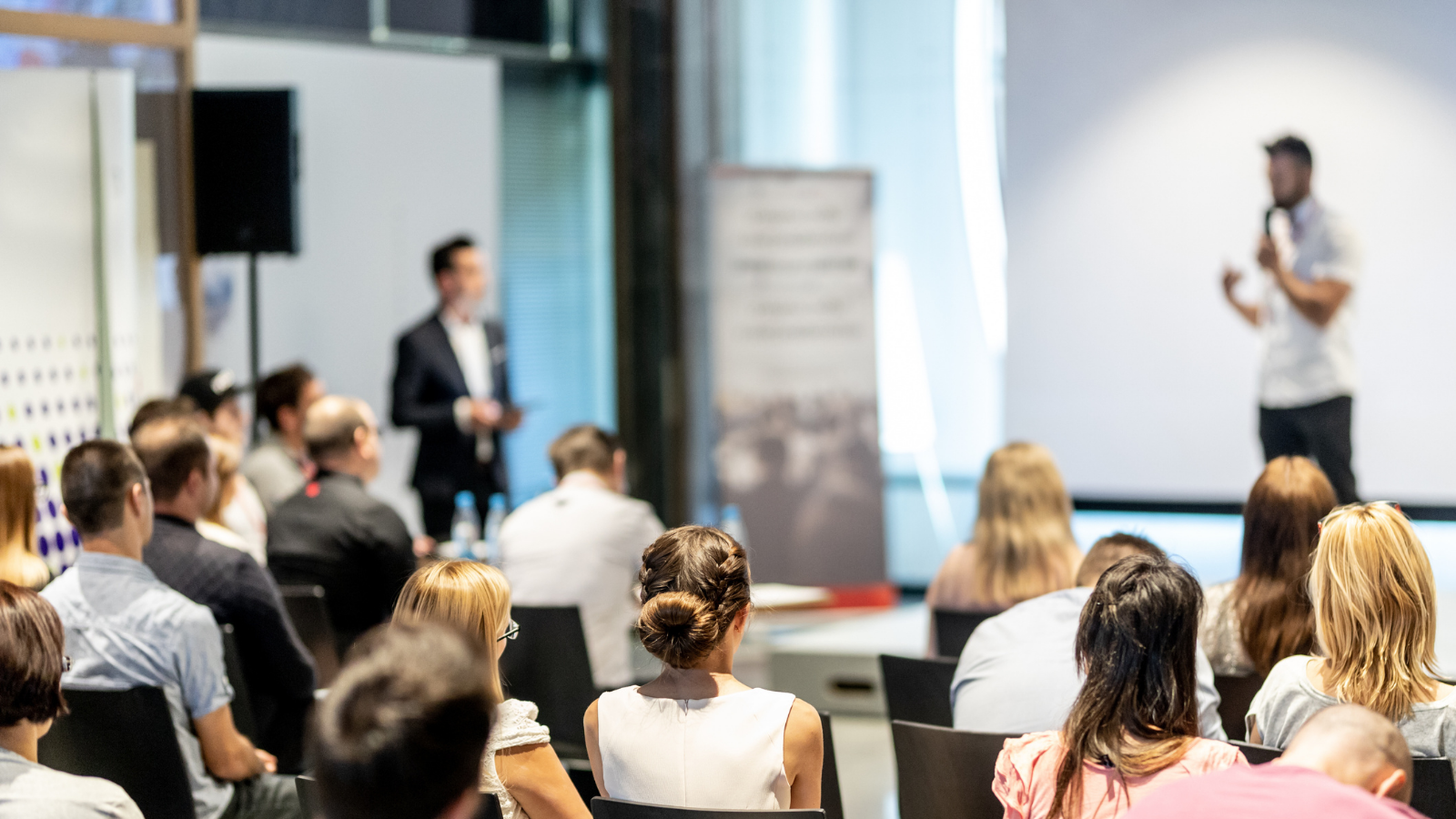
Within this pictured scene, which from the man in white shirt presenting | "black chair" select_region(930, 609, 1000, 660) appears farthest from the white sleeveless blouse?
the man in white shirt presenting

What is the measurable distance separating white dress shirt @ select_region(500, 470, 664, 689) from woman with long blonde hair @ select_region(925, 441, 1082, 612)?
92 centimetres

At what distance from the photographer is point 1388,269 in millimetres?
5648

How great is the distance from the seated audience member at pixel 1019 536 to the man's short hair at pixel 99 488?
196 centimetres

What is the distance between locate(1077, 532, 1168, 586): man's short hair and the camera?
9.08 feet

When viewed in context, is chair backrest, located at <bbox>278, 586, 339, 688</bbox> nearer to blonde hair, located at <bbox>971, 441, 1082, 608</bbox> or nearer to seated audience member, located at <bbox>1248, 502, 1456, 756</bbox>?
blonde hair, located at <bbox>971, 441, 1082, 608</bbox>

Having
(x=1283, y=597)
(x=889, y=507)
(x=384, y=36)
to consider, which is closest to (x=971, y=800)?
(x=1283, y=597)

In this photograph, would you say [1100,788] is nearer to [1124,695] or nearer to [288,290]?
[1124,695]

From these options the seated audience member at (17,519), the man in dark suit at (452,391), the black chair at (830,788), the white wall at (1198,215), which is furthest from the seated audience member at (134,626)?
the white wall at (1198,215)

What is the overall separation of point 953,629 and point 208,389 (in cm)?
283

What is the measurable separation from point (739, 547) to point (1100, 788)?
2.16 feet

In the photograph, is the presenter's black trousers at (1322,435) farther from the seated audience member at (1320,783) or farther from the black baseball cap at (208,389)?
the seated audience member at (1320,783)

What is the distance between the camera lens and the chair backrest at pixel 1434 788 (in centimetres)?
213

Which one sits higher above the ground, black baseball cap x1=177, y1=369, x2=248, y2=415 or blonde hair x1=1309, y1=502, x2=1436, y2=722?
black baseball cap x1=177, y1=369, x2=248, y2=415

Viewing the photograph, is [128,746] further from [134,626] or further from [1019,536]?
[1019,536]
